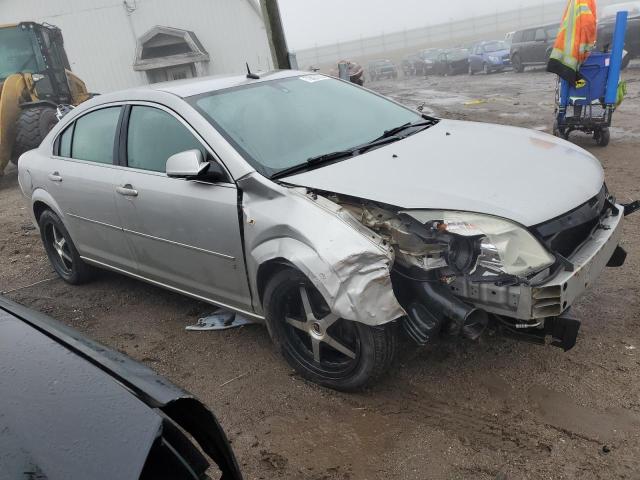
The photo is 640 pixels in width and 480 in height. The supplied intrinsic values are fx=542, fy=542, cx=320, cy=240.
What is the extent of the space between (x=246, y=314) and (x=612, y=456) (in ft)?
6.77

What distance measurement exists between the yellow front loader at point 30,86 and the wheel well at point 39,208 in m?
5.73

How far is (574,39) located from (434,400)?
656 cm

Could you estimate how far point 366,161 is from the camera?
312 centimetres

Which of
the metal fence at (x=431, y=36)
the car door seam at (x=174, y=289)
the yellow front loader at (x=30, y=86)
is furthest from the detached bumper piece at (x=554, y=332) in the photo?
the metal fence at (x=431, y=36)

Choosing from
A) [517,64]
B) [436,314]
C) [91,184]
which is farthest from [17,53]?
[517,64]

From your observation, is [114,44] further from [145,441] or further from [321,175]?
[145,441]

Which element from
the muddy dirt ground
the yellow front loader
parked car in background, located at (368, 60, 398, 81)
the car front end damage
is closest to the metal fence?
parked car in background, located at (368, 60, 398, 81)

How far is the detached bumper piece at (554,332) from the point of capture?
8.55 ft

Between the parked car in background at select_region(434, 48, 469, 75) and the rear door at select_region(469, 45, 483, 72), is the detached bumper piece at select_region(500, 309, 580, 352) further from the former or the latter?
the parked car in background at select_region(434, 48, 469, 75)

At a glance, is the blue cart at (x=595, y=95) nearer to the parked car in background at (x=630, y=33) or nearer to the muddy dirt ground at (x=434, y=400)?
the muddy dirt ground at (x=434, y=400)

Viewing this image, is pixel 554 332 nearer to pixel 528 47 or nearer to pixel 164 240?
pixel 164 240

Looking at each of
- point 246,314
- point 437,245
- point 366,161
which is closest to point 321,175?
point 366,161

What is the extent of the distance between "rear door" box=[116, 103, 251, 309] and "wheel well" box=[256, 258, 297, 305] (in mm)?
137

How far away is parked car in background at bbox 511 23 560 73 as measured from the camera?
64.5 feet
